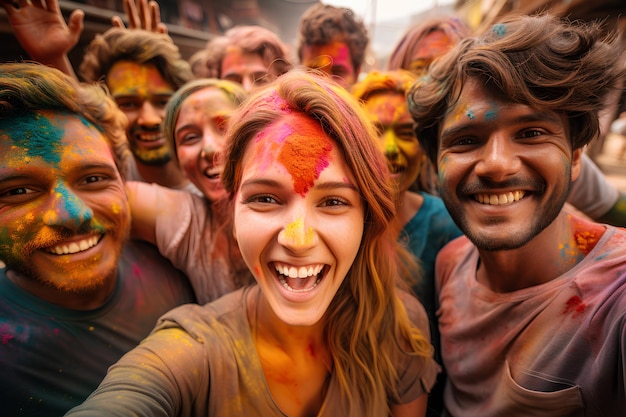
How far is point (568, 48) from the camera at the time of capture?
4.63 feet

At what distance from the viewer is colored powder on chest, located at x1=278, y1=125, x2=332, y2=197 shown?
1219 millimetres

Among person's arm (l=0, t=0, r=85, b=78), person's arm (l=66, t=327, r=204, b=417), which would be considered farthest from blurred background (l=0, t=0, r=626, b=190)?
person's arm (l=66, t=327, r=204, b=417)

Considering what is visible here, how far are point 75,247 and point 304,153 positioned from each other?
1075mm

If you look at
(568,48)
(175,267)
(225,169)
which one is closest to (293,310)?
(225,169)

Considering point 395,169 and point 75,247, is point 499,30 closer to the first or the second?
point 395,169

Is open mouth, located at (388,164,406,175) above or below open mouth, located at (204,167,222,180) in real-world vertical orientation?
above

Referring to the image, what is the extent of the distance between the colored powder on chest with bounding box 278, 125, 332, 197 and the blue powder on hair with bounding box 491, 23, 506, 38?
3.31ft

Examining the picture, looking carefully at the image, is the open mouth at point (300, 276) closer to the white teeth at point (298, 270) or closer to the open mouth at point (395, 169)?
the white teeth at point (298, 270)

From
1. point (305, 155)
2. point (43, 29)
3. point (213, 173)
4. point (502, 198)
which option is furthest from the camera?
point (213, 173)

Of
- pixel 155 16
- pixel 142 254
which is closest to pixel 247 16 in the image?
pixel 155 16

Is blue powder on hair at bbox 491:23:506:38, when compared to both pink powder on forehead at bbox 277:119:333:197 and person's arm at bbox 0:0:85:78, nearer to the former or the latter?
pink powder on forehead at bbox 277:119:333:197

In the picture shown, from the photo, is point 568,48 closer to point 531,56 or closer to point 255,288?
point 531,56

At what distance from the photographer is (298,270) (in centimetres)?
124

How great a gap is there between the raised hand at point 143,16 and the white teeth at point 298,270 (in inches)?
104
